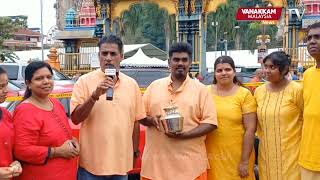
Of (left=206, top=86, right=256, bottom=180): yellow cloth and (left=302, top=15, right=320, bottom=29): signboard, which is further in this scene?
(left=302, top=15, right=320, bottom=29): signboard

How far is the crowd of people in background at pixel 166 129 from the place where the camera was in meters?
3.58

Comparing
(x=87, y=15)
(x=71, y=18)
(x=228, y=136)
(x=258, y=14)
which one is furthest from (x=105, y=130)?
(x=71, y=18)

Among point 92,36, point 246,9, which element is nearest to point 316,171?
point 246,9

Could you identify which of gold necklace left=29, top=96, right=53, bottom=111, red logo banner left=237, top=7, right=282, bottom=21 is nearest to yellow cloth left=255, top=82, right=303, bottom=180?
gold necklace left=29, top=96, right=53, bottom=111

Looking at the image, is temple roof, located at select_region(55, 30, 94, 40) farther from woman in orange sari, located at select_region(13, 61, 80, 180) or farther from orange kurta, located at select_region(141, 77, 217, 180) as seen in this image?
woman in orange sari, located at select_region(13, 61, 80, 180)

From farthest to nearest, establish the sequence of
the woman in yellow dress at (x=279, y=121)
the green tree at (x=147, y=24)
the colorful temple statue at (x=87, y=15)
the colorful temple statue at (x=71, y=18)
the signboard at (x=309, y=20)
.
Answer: the green tree at (x=147, y=24) < the colorful temple statue at (x=71, y=18) < the colorful temple statue at (x=87, y=15) < the signboard at (x=309, y=20) < the woman in yellow dress at (x=279, y=121)

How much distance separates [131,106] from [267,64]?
1.27 m

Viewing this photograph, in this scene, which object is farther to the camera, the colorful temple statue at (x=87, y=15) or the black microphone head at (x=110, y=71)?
the colorful temple statue at (x=87, y=15)

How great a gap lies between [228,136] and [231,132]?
0.14 feet

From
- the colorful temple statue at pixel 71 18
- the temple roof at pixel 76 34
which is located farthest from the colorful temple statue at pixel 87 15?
the temple roof at pixel 76 34

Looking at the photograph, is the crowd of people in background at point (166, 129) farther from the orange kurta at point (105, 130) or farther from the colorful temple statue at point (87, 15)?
the colorful temple statue at point (87, 15)

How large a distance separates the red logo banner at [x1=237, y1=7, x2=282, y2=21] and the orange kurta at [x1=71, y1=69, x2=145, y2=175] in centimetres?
1319

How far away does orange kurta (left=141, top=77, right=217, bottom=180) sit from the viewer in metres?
4.10

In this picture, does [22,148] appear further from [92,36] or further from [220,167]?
[92,36]
